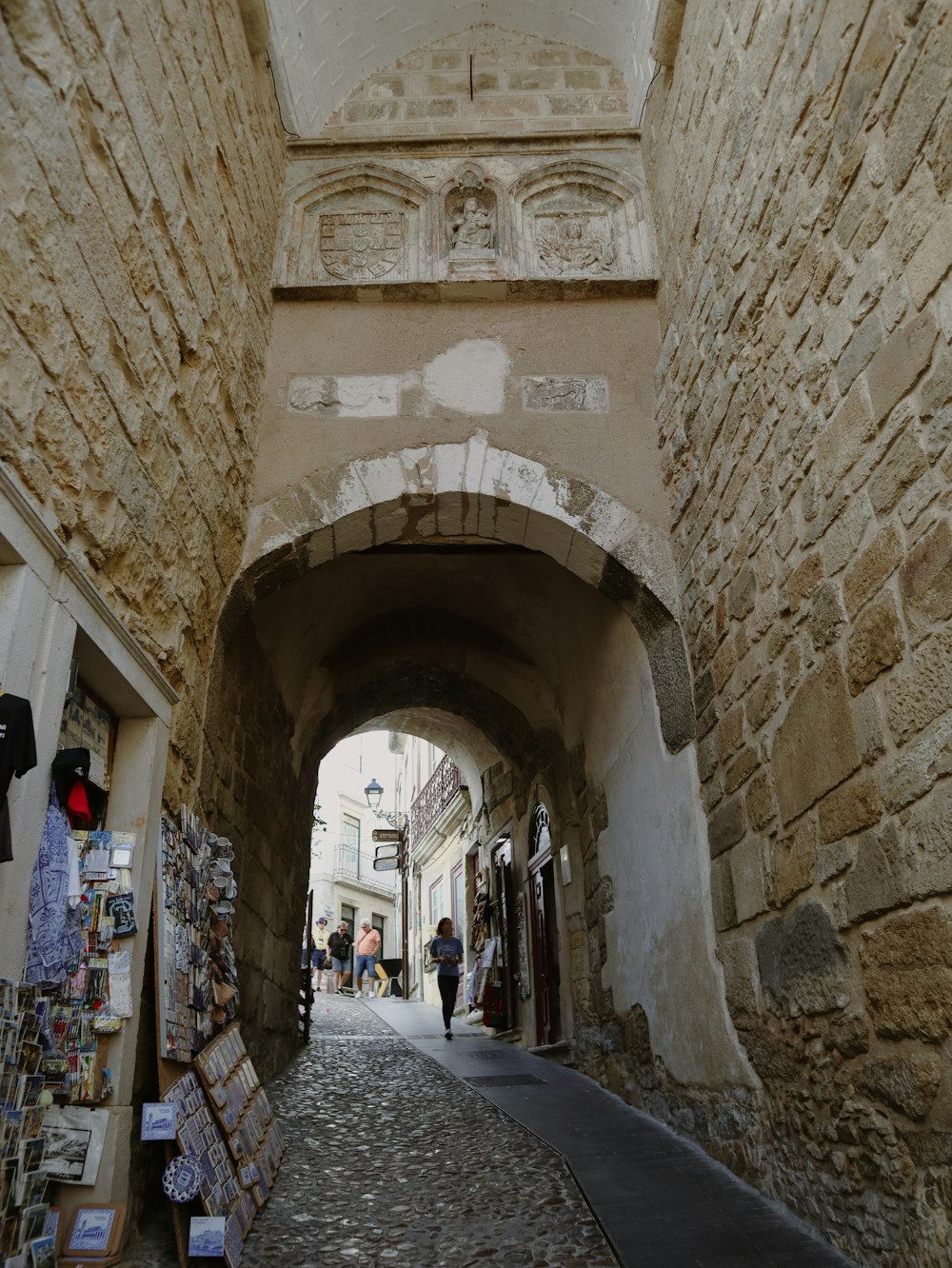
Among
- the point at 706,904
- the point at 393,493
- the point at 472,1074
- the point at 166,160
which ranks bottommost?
the point at 472,1074

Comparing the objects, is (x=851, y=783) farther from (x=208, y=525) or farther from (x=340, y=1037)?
(x=340, y=1037)

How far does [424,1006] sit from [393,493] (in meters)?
9.63

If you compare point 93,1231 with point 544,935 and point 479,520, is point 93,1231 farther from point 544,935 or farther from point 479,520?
point 544,935

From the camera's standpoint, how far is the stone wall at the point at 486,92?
4883 millimetres

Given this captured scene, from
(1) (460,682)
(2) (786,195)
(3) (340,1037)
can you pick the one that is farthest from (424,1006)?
(2) (786,195)

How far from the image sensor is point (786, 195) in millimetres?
2602

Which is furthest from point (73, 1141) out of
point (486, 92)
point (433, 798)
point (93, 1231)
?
point (433, 798)

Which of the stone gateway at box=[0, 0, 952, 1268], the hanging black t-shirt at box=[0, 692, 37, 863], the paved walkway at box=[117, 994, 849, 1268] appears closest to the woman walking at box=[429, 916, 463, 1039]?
the stone gateway at box=[0, 0, 952, 1268]

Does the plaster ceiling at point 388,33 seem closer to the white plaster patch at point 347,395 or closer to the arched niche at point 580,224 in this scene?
the arched niche at point 580,224

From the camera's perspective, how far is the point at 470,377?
4.07 m

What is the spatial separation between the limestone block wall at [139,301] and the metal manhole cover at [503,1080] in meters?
2.57

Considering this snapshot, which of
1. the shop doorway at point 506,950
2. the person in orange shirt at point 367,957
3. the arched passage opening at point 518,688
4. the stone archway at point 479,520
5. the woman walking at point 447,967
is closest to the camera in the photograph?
the arched passage opening at point 518,688

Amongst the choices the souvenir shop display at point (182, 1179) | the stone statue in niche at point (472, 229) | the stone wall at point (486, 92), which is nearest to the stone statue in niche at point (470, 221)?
the stone statue in niche at point (472, 229)

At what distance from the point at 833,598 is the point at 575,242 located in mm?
2932
